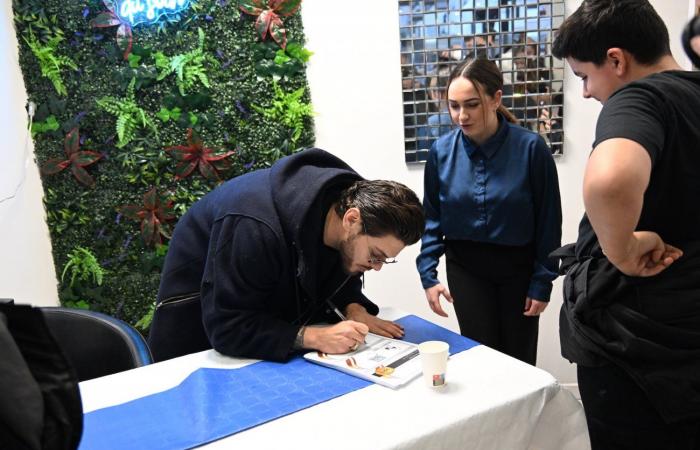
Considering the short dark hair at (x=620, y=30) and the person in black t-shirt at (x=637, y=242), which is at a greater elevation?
the short dark hair at (x=620, y=30)

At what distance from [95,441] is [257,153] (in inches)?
69.9

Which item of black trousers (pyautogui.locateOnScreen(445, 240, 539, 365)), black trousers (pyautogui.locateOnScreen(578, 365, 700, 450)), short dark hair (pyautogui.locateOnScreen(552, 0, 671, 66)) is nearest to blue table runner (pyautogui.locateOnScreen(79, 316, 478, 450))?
black trousers (pyautogui.locateOnScreen(578, 365, 700, 450))

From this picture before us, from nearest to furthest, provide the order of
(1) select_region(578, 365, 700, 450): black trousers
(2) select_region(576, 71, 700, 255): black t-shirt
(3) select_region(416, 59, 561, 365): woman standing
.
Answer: (2) select_region(576, 71, 700, 255): black t-shirt < (1) select_region(578, 365, 700, 450): black trousers < (3) select_region(416, 59, 561, 365): woman standing

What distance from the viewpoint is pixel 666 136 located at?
36.7 inches

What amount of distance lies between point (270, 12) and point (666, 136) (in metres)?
2.02

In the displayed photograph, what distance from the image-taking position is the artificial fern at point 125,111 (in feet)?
8.50

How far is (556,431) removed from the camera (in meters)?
1.19

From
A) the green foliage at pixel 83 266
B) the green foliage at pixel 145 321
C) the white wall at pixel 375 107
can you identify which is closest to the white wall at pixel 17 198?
the green foliage at pixel 83 266

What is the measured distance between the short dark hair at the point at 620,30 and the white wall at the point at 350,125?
147 centimetres

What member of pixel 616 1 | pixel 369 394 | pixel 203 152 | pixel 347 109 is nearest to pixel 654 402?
pixel 369 394

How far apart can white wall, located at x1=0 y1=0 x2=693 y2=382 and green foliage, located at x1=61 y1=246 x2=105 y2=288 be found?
0.12 meters

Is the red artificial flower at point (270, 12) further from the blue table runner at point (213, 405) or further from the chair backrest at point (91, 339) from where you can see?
the blue table runner at point (213, 405)

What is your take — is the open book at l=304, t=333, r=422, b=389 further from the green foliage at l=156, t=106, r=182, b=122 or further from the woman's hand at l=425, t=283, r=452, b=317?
the green foliage at l=156, t=106, r=182, b=122

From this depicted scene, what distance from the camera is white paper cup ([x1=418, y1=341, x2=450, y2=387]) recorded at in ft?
3.79
